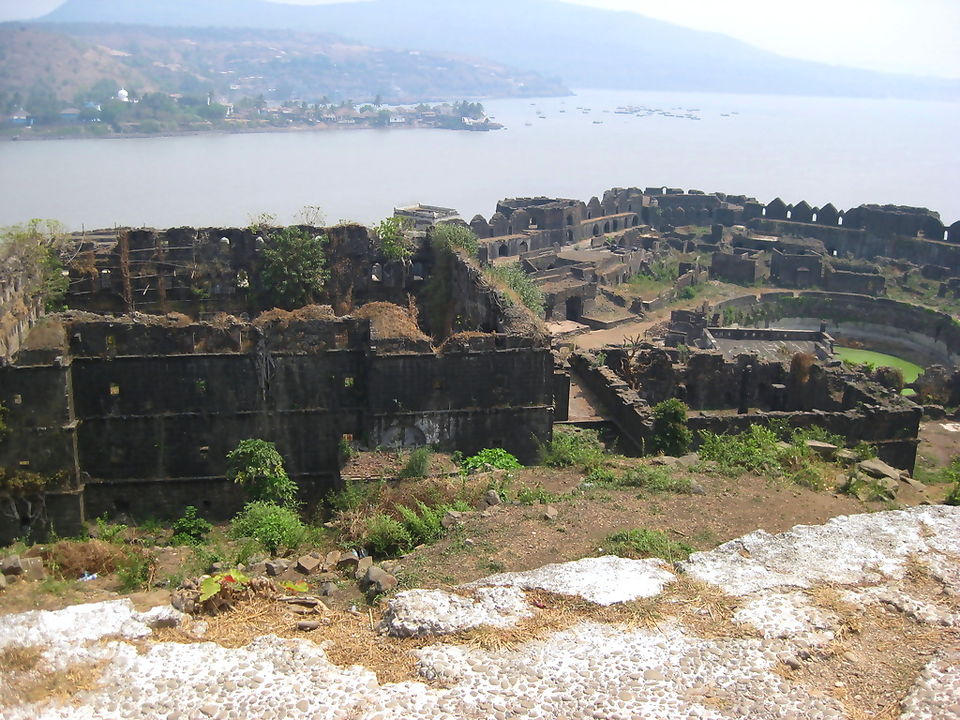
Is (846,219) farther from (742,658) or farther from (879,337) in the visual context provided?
(742,658)

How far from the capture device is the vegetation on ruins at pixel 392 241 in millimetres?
21016

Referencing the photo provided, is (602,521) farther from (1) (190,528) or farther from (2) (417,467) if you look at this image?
(1) (190,528)

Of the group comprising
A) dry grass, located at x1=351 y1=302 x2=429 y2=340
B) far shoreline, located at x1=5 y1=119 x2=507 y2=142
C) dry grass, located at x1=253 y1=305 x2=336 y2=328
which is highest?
far shoreline, located at x1=5 y1=119 x2=507 y2=142

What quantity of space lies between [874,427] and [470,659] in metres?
14.3

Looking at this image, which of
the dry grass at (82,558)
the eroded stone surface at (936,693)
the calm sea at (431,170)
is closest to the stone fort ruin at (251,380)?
the dry grass at (82,558)

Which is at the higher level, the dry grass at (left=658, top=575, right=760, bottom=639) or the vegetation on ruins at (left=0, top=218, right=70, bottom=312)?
the vegetation on ruins at (left=0, top=218, right=70, bottom=312)

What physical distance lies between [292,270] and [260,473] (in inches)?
230

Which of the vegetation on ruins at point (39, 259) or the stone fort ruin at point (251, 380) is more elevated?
the vegetation on ruins at point (39, 259)

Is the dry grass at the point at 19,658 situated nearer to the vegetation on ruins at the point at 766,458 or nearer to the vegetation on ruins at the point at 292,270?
the vegetation on ruins at the point at 766,458

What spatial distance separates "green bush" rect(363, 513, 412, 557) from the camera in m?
11.5

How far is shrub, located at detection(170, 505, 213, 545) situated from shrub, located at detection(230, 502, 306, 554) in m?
1.45

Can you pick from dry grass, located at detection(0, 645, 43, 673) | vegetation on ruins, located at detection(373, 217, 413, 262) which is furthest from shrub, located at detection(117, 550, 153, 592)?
vegetation on ruins, located at detection(373, 217, 413, 262)

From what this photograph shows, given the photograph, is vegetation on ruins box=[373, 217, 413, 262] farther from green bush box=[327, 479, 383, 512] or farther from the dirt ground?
the dirt ground

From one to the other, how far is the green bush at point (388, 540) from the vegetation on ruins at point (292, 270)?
9329 mm
